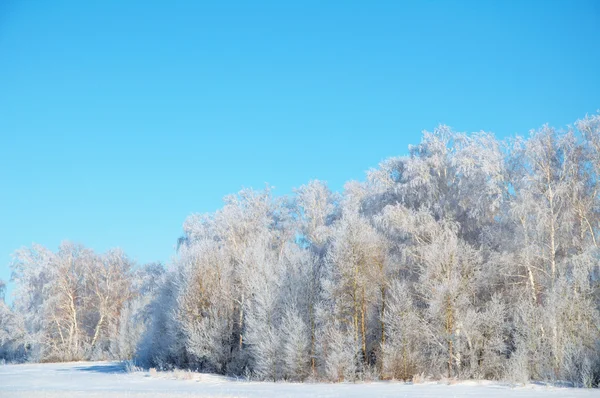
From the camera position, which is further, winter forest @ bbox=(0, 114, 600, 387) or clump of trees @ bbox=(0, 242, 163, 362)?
clump of trees @ bbox=(0, 242, 163, 362)

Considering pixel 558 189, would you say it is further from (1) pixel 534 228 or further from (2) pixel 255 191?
(2) pixel 255 191

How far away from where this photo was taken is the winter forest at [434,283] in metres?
28.4

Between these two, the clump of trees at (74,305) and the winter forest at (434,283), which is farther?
the clump of trees at (74,305)

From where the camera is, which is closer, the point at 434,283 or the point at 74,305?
the point at 434,283

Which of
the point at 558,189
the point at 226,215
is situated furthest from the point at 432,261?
the point at 226,215

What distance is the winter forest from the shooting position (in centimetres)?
2839

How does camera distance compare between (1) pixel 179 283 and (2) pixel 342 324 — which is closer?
(2) pixel 342 324

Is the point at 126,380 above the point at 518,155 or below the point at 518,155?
below

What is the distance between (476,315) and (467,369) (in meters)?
2.91

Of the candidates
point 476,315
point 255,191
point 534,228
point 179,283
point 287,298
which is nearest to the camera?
point 476,315

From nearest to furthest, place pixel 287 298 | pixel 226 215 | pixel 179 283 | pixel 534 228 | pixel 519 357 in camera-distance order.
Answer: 1. pixel 519 357
2. pixel 534 228
3. pixel 287 298
4. pixel 179 283
5. pixel 226 215

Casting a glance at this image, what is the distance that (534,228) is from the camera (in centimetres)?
Result: 3105

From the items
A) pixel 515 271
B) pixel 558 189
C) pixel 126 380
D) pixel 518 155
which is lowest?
pixel 126 380

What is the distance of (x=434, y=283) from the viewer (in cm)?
3022
